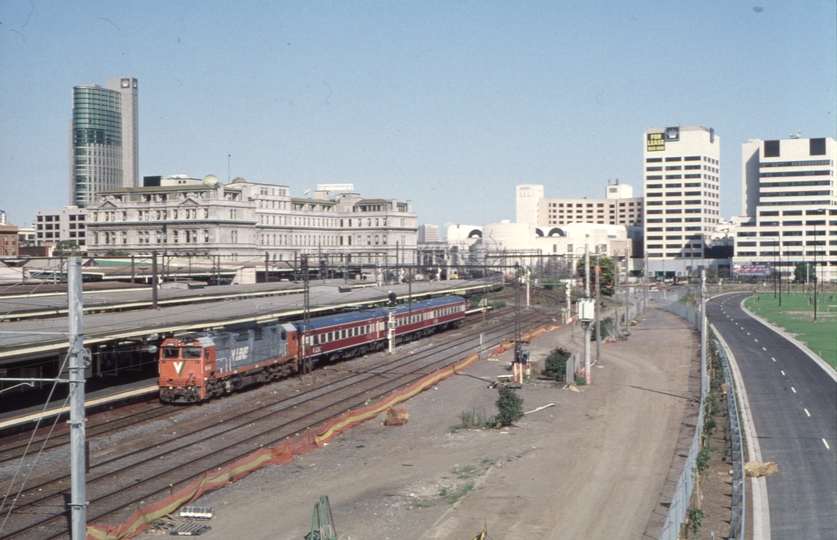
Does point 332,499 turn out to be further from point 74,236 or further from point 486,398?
point 74,236

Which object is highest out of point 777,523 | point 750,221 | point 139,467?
point 750,221

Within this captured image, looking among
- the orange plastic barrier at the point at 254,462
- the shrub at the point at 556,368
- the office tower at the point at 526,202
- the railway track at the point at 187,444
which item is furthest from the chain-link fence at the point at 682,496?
the office tower at the point at 526,202

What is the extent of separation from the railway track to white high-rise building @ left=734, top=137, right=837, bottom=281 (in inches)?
3890

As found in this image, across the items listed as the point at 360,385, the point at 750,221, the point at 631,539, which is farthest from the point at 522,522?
the point at 750,221

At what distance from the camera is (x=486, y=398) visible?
3431cm

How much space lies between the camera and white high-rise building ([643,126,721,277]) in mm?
153250

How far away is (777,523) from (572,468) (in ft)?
17.5

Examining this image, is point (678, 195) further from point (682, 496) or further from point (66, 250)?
point (682, 496)

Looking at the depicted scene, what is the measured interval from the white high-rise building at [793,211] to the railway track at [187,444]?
98813mm

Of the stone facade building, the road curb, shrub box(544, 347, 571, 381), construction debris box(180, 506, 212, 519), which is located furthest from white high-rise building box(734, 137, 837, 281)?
construction debris box(180, 506, 212, 519)

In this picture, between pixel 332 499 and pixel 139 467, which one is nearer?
pixel 332 499

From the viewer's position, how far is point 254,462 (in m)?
22.1

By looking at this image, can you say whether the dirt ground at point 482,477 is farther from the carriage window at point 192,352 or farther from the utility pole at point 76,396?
the carriage window at point 192,352

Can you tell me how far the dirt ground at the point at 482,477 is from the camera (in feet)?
57.9
